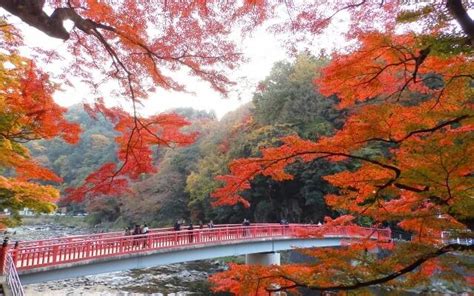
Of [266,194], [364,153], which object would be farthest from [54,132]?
[266,194]

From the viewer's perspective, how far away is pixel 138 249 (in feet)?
43.3

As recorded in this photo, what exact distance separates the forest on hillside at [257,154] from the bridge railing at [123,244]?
652 centimetres

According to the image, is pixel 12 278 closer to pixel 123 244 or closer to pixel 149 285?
pixel 123 244

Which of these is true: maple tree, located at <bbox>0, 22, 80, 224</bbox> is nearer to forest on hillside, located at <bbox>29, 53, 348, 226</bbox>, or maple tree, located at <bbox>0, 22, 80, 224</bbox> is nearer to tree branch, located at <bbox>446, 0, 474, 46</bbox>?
tree branch, located at <bbox>446, 0, 474, 46</bbox>

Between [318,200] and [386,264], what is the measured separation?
78.1 ft

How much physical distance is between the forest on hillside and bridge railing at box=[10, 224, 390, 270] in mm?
6518

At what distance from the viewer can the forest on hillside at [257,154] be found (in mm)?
28828

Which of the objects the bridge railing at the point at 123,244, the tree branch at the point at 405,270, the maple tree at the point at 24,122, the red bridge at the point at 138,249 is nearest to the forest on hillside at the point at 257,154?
the red bridge at the point at 138,249

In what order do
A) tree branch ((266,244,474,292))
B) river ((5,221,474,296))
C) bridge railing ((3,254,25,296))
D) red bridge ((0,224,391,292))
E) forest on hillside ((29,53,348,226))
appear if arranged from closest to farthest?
tree branch ((266,244,474,292)) → bridge railing ((3,254,25,296)) → red bridge ((0,224,391,292)) → river ((5,221,474,296)) → forest on hillside ((29,53,348,226))

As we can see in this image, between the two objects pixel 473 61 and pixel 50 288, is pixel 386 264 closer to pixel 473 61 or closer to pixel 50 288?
pixel 473 61

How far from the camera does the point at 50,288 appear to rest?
19844mm

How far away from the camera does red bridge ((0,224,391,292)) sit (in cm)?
1026

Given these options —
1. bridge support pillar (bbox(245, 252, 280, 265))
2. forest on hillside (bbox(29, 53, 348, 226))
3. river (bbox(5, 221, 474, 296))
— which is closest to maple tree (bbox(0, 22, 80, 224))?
river (bbox(5, 221, 474, 296))

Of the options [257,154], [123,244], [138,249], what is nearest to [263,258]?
[138,249]
